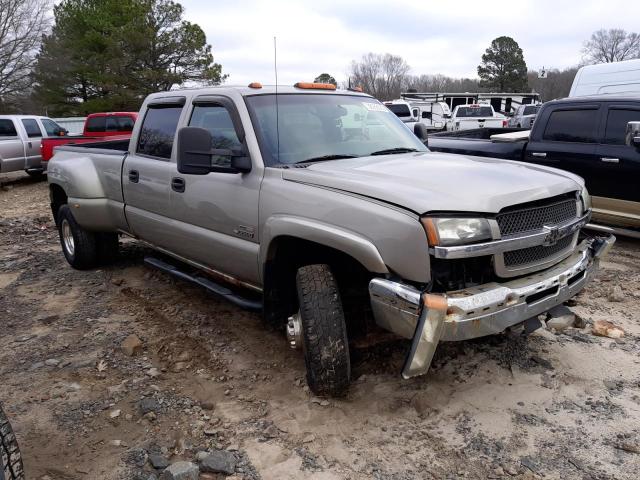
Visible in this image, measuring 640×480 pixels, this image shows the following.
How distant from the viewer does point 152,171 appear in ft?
14.8

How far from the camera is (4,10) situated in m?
34.8

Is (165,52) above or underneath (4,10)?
underneath

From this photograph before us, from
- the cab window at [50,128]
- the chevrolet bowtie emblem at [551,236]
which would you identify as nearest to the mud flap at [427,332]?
the chevrolet bowtie emblem at [551,236]

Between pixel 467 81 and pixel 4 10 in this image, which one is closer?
pixel 4 10

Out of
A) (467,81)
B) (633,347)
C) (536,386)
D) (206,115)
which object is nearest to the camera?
(536,386)

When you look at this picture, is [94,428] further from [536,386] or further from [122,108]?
[122,108]

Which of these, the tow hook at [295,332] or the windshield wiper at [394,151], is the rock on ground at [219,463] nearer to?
the tow hook at [295,332]

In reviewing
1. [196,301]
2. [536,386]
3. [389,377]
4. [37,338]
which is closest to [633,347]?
[536,386]

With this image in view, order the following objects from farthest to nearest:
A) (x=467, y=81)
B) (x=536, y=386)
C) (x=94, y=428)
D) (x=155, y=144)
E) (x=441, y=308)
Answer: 1. (x=467, y=81)
2. (x=155, y=144)
3. (x=536, y=386)
4. (x=94, y=428)
5. (x=441, y=308)

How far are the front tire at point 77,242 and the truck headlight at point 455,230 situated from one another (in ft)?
14.3

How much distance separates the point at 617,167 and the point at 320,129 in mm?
4131

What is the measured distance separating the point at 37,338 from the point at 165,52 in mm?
28926

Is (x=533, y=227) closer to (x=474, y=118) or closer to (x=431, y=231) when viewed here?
(x=431, y=231)

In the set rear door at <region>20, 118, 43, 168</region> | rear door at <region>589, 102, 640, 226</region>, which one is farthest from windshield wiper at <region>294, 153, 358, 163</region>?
rear door at <region>20, 118, 43, 168</region>
